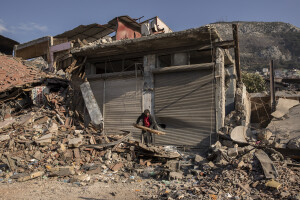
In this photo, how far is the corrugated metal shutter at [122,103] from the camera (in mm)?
10703

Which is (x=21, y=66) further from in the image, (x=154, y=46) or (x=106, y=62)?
(x=154, y=46)

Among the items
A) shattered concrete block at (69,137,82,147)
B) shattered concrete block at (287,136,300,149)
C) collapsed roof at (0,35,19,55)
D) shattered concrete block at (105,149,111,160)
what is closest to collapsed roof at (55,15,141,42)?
collapsed roof at (0,35,19,55)

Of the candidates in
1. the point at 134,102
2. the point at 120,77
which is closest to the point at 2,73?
the point at 120,77

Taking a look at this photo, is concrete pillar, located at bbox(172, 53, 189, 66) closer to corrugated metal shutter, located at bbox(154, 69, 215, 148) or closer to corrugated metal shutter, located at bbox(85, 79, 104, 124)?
corrugated metal shutter, located at bbox(154, 69, 215, 148)

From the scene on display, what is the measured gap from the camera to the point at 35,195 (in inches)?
221

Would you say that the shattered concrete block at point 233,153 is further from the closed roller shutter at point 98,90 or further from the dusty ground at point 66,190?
the closed roller shutter at point 98,90

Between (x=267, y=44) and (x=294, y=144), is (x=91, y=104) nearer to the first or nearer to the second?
(x=294, y=144)

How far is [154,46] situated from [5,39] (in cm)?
2078

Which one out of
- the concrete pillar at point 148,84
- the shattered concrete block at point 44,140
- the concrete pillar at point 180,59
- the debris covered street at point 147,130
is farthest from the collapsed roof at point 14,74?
the concrete pillar at point 180,59

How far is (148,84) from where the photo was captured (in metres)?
10.5

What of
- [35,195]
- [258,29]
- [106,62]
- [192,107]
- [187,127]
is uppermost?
[258,29]

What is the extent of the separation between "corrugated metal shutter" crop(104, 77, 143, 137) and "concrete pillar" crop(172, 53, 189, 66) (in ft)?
5.55

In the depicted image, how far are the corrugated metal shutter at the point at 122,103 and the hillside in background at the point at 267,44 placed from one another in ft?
142

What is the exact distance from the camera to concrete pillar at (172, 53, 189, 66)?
998 cm
